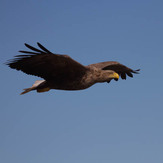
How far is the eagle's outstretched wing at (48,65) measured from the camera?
20.8 ft

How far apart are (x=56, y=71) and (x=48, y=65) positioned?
0.27 m

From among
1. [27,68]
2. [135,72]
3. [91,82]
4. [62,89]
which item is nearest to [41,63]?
[27,68]

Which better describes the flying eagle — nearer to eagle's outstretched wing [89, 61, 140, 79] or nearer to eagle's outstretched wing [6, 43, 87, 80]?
eagle's outstretched wing [6, 43, 87, 80]

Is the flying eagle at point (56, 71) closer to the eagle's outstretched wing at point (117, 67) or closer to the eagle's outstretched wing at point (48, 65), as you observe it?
the eagle's outstretched wing at point (48, 65)

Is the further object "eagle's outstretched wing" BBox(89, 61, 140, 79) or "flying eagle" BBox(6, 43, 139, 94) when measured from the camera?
"eagle's outstretched wing" BBox(89, 61, 140, 79)

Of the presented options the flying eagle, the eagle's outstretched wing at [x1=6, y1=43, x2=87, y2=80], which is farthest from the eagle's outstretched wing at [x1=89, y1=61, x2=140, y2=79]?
the eagle's outstretched wing at [x1=6, y1=43, x2=87, y2=80]

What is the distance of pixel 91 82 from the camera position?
7297 millimetres

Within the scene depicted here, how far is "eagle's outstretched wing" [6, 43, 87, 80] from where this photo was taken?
6.34 meters

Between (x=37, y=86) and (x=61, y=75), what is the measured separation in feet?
2.33

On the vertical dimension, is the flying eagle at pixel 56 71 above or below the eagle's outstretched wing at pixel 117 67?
below

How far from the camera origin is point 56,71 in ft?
22.3

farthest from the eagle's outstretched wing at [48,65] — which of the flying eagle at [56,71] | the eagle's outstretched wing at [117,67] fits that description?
the eagle's outstretched wing at [117,67]

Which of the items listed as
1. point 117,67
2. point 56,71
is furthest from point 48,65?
point 117,67

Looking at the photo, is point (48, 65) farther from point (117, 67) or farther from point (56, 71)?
point (117, 67)
